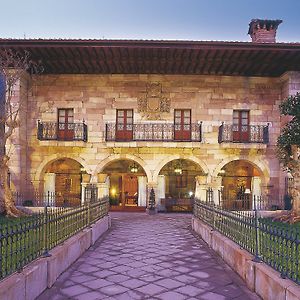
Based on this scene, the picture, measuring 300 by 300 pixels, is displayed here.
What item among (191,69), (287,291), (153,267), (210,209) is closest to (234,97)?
(191,69)

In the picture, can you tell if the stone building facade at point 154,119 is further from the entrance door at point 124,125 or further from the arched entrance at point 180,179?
the arched entrance at point 180,179

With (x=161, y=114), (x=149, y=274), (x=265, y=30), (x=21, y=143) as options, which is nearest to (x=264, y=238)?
(x=149, y=274)

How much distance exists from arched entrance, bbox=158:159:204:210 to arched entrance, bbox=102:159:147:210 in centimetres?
131

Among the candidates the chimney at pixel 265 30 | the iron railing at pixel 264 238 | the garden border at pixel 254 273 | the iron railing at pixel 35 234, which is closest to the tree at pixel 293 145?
the iron railing at pixel 264 238

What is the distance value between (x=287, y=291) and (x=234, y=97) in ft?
47.2

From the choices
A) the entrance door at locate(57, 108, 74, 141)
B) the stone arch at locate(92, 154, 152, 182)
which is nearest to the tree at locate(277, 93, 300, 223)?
the stone arch at locate(92, 154, 152, 182)

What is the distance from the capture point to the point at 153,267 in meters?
6.60

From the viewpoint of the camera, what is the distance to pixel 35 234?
530cm

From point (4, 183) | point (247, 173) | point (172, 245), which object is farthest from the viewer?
point (247, 173)

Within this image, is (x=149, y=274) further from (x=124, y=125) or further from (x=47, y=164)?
(x=47, y=164)

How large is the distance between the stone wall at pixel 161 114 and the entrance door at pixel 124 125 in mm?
294

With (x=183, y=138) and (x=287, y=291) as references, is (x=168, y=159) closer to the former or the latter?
(x=183, y=138)

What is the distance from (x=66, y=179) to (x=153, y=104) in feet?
22.2

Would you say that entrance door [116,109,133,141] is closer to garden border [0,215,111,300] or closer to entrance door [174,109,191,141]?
entrance door [174,109,191,141]
